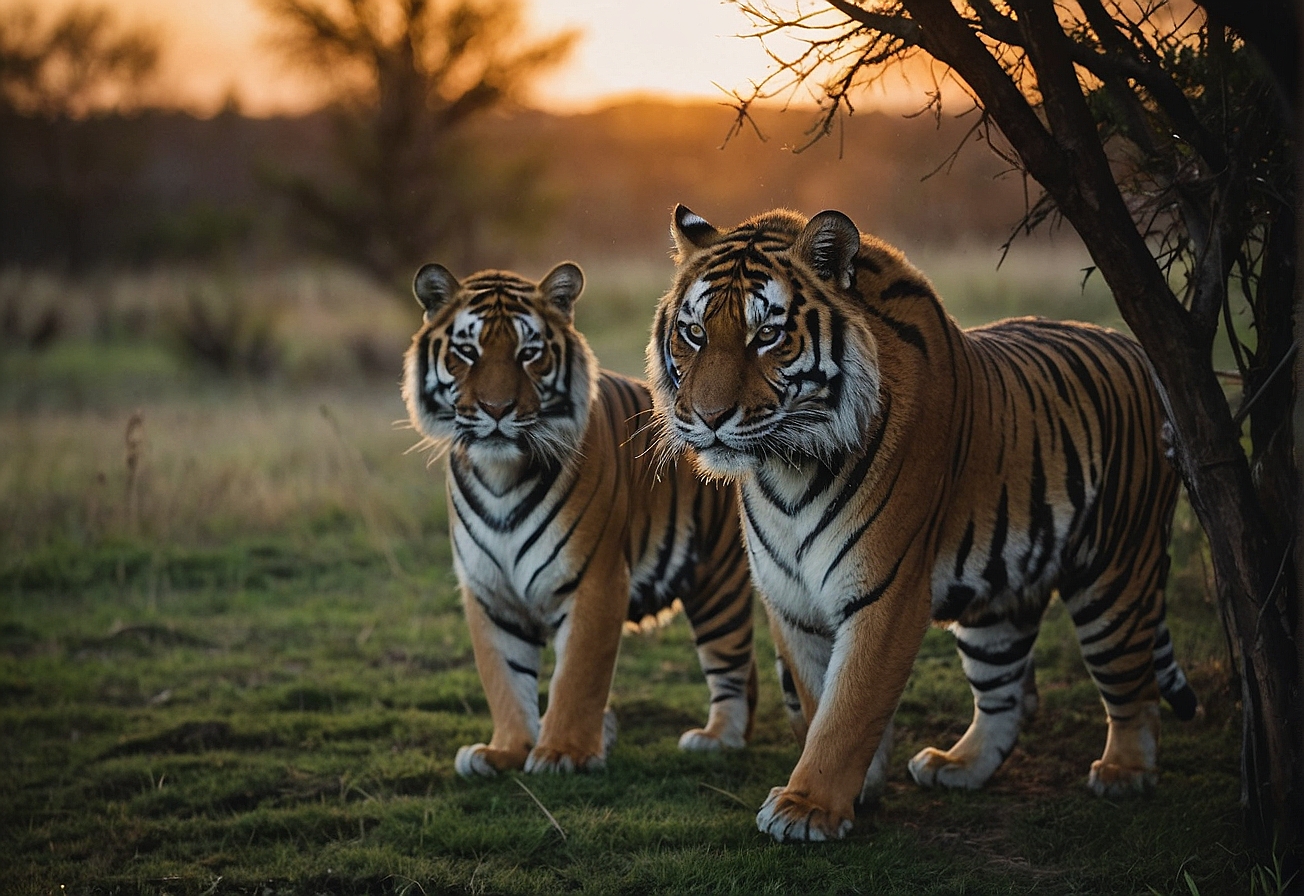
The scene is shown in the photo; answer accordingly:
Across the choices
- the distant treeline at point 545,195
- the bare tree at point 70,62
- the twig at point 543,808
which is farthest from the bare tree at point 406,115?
the twig at point 543,808

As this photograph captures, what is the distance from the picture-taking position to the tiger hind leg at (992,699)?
4.52 m

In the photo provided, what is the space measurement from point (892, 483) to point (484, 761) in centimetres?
178

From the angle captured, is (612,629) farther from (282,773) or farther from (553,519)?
Answer: (282,773)

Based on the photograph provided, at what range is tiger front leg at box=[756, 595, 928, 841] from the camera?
370 cm

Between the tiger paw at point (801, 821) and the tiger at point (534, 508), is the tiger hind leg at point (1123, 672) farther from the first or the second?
the tiger at point (534, 508)

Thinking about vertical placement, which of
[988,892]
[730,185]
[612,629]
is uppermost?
[730,185]

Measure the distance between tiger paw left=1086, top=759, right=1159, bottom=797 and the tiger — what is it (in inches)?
51.0

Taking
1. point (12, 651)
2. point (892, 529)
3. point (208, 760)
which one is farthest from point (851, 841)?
point (12, 651)

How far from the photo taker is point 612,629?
15.4 feet

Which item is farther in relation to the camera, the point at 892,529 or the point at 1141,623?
the point at 1141,623

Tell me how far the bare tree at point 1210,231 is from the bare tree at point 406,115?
16.8m

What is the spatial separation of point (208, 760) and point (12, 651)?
221 cm

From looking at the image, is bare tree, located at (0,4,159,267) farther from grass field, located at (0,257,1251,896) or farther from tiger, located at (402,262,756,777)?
tiger, located at (402,262,756,777)

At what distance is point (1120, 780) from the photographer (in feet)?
14.2
